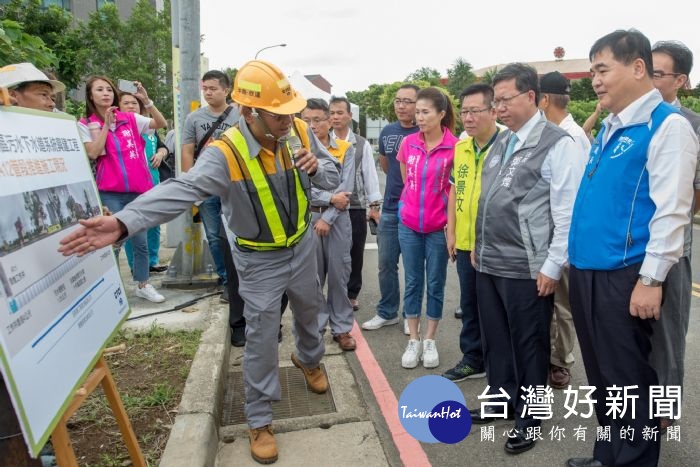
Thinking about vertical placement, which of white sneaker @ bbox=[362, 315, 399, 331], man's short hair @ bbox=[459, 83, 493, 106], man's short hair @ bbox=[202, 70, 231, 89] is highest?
man's short hair @ bbox=[202, 70, 231, 89]

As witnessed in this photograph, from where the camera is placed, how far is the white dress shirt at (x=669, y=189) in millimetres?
2123

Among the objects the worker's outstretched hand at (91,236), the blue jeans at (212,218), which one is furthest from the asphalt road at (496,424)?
the worker's outstretched hand at (91,236)

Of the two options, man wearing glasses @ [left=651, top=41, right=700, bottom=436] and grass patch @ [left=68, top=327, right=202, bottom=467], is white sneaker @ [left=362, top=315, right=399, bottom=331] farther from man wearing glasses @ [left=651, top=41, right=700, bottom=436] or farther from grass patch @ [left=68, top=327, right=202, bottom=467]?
man wearing glasses @ [left=651, top=41, right=700, bottom=436]

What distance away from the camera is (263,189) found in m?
2.72

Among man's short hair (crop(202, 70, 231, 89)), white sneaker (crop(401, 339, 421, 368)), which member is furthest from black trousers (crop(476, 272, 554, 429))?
man's short hair (crop(202, 70, 231, 89))

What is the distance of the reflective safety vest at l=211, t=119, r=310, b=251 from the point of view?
8.70 feet

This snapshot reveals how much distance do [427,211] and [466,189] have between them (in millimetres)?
486

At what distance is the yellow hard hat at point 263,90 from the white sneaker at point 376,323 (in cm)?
251

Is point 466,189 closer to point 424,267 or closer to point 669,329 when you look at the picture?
point 424,267

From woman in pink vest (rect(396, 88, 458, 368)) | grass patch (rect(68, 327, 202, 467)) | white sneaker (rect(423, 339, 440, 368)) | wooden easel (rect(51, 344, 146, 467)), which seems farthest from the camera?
white sneaker (rect(423, 339, 440, 368))

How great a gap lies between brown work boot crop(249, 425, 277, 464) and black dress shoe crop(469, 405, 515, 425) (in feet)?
3.95

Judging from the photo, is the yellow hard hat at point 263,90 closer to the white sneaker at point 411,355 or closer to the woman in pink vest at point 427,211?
the woman in pink vest at point 427,211

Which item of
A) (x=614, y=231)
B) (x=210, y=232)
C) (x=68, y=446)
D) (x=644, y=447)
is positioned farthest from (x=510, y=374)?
(x=210, y=232)

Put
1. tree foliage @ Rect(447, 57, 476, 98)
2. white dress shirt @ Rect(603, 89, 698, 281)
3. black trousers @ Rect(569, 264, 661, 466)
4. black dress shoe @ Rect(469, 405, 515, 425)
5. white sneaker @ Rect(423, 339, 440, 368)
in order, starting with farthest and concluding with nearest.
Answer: tree foliage @ Rect(447, 57, 476, 98), white sneaker @ Rect(423, 339, 440, 368), black dress shoe @ Rect(469, 405, 515, 425), black trousers @ Rect(569, 264, 661, 466), white dress shirt @ Rect(603, 89, 698, 281)
